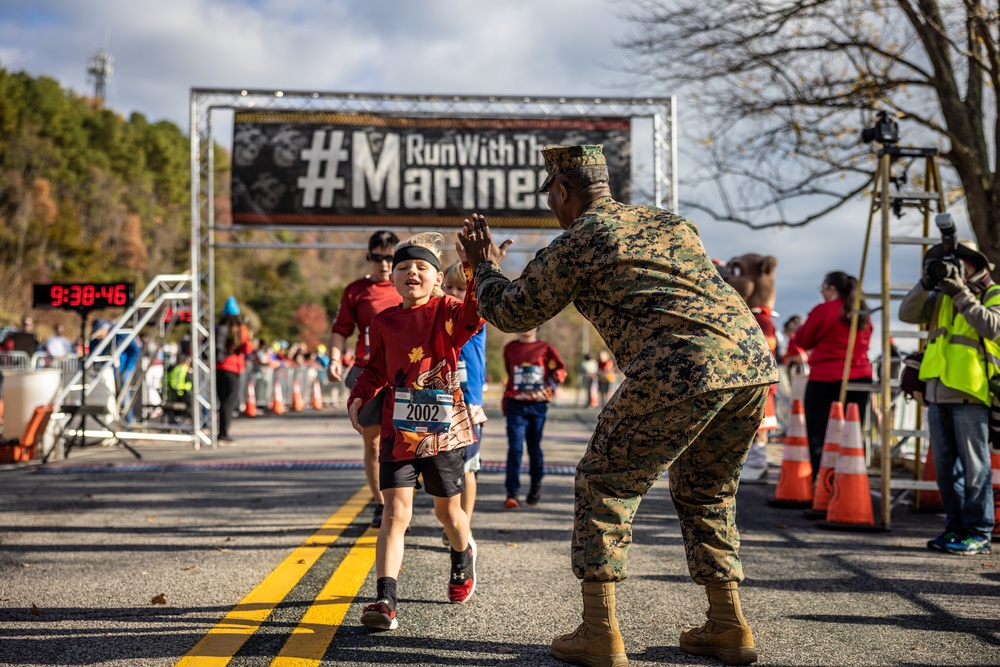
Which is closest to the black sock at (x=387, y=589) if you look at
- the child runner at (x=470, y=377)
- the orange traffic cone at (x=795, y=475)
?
the child runner at (x=470, y=377)

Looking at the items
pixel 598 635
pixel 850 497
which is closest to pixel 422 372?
pixel 598 635

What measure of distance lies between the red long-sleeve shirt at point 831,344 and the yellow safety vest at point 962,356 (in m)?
2.13

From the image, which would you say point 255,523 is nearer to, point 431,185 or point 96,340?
point 431,185

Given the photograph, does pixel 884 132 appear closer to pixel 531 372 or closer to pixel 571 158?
pixel 531 372

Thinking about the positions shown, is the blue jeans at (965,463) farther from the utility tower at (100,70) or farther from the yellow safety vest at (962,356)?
the utility tower at (100,70)

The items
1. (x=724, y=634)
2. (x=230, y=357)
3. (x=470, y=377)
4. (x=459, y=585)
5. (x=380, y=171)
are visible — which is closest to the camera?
(x=724, y=634)

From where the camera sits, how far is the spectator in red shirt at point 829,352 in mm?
9172

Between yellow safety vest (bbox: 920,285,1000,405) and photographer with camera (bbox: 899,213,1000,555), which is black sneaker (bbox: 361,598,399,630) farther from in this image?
yellow safety vest (bbox: 920,285,1000,405)

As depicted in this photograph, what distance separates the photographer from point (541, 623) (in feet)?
14.5

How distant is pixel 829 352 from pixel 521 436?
3.08 m

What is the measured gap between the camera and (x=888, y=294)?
782cm

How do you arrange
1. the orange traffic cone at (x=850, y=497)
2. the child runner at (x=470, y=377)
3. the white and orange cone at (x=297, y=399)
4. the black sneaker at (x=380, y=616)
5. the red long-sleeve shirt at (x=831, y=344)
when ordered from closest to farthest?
1. the black sneaker at (x=380, y=616)
2. the child runner at (x=470, y=377)
3. the orange traffic cone at (x=850, y=497)
4. the red long-sleeve shirt at (x=831, y=344)
5. the white and orange cone at (x=297, y=399)

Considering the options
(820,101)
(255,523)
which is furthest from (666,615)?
(820,101)

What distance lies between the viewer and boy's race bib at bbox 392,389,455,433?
4.48 m
